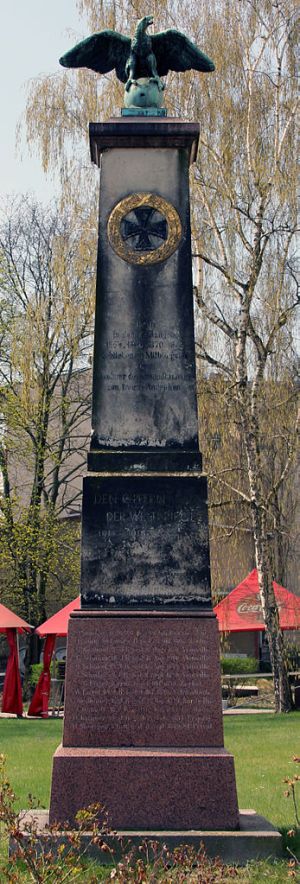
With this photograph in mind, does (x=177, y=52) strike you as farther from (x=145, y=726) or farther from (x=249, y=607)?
(x=249, y=607)

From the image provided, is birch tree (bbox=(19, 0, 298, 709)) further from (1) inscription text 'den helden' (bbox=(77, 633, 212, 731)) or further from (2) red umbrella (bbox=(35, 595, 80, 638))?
(1) inscription text 'den helden' (bbox=(77, 633, 212, 731))

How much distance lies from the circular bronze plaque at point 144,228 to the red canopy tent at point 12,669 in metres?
12.8

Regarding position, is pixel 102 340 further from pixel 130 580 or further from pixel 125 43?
pixel 125 43

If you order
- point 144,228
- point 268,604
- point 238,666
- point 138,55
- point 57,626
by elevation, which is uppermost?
point 138,55

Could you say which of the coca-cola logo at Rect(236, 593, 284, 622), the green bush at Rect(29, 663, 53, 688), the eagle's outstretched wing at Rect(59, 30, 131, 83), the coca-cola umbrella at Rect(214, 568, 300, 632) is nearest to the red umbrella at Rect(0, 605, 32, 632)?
the coca-cola umbrella at Rect(214, 568, 300, 632)

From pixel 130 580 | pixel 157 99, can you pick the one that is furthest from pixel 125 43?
pixel 130 580

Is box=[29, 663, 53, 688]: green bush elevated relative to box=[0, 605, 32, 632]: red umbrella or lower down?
Result: lower down

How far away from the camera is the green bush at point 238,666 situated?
27.2m

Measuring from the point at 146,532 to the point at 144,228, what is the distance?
2395mm

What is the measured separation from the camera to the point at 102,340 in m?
8.03

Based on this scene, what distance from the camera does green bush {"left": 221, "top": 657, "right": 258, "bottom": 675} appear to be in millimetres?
27239

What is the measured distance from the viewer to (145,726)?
23.4ft

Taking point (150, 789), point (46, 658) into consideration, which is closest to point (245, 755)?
point (150, 789)

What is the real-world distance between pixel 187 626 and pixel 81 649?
74 cm
